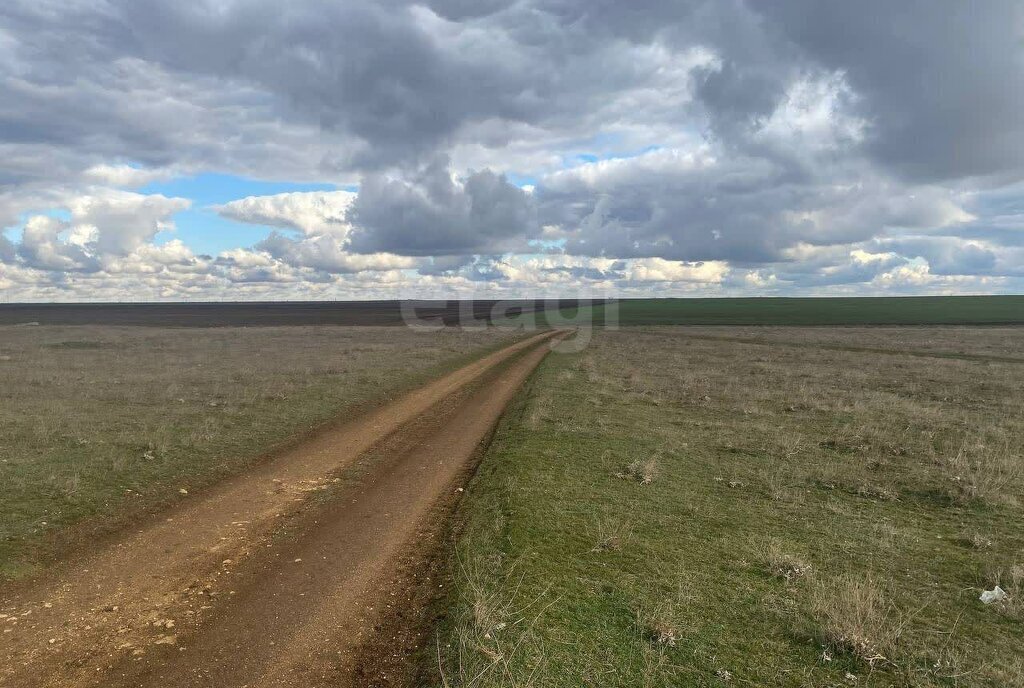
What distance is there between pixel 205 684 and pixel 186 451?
459 inches

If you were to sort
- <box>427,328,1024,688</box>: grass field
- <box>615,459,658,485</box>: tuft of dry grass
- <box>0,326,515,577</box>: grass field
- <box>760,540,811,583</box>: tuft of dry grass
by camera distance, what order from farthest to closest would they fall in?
<box>615,459,658,485</box>: tuft of dry grass < <box>0,326,515,577</box>: grass field < <box>760,540,811,583</box>: tuft of dry grass < <box>427,328,1024,688</box>: grass field

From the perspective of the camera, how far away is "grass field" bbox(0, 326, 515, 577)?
12.1m

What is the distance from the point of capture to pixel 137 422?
2031 cm

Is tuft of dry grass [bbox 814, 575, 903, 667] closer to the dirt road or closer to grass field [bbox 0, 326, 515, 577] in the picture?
the dirt road

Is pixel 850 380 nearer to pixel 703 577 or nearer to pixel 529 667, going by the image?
pixel 703 577

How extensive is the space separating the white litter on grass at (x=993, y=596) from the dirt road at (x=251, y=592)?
7888 millimetres

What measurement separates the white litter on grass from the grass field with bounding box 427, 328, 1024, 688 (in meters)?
0.16

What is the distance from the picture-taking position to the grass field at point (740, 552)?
6836 millimetres

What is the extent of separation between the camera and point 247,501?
12641 mm

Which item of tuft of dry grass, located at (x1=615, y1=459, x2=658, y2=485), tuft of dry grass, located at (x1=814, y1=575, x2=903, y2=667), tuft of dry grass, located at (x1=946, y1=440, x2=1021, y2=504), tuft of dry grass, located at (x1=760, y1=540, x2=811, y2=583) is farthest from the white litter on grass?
tuft of dry grass, located at (x1=615, y1=459, x2=658, y2=485)

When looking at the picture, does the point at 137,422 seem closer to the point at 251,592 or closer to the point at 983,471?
the point at 251,592

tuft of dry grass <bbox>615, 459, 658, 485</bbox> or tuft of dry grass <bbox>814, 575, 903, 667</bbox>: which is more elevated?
tuft of dry grass <bbox>814, 575, 903, 667</bbox>

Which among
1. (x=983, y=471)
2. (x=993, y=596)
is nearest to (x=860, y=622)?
(x=993, y=596)

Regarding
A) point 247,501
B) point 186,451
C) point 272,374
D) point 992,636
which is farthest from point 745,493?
point 272,374
